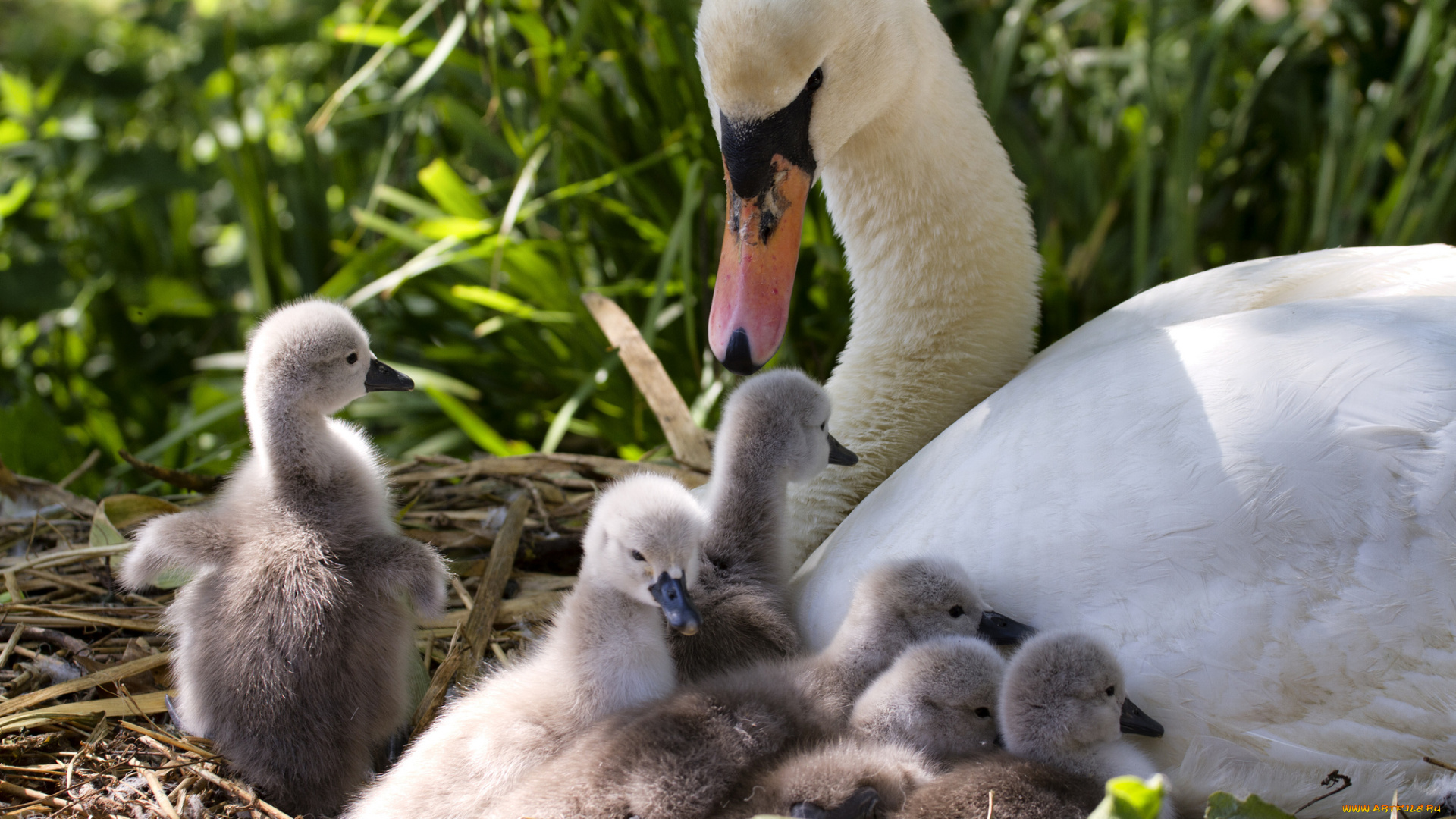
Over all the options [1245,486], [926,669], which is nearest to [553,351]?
Result: [926,669]

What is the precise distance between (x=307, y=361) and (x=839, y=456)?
1046 millimetres

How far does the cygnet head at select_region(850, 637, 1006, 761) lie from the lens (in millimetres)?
1813

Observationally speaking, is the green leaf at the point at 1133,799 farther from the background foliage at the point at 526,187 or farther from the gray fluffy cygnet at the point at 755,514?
the background foliage at the point at 526,187

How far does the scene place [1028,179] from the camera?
4305 mm

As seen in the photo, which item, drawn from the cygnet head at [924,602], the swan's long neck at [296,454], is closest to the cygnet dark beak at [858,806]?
the cygnet head at [924,602]

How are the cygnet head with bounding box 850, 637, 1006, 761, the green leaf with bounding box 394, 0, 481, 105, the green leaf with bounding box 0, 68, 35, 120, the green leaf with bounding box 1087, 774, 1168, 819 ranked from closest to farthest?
1. the green leaf with bounding box 1087, 774, 1168, 819
2. the cygnet head with bounding box 850, 637, 1006, 761
3. the green leaf with bounding box 394, 0, 481, 105
4. the green leaf with bounding box 0, 68, 35, 120

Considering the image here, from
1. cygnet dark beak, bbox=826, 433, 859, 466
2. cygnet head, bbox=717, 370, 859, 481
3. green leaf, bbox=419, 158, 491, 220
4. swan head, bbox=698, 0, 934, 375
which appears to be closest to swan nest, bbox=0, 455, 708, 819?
cygnet head, bbox=717, 370, 859, 481

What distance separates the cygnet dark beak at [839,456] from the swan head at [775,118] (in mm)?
364

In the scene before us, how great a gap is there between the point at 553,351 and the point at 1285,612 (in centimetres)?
279

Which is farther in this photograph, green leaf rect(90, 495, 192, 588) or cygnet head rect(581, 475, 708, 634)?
green leaf rect(90, 495, 192, 588)

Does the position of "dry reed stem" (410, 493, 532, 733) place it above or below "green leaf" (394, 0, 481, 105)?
below

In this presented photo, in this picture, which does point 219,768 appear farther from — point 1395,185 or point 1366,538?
point 1395,185

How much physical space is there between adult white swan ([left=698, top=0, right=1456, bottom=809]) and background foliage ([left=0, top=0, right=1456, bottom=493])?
137 cm

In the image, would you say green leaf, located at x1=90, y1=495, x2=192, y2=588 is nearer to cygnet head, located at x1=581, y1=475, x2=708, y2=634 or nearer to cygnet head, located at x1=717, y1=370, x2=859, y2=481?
cygnet head, located at x1=581, y1=475, x2=708, y2=634
